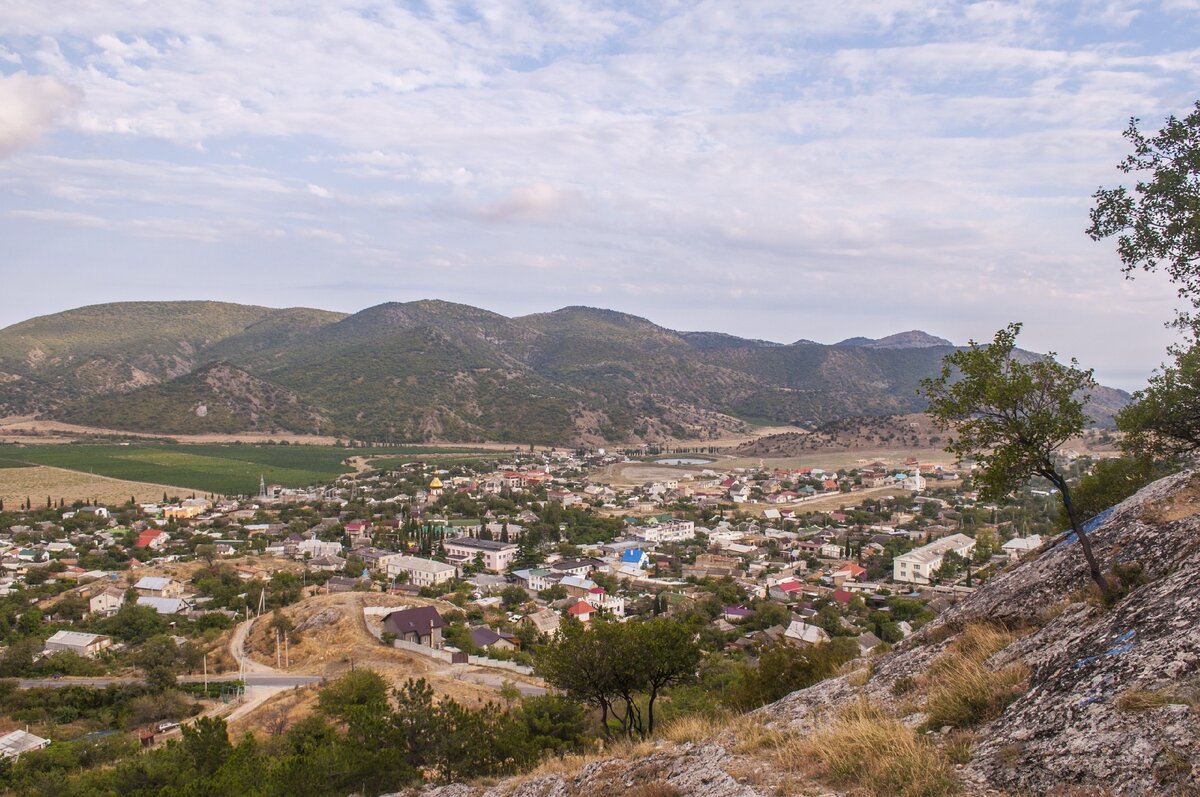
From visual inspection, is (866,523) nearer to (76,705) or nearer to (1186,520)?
(76,705)

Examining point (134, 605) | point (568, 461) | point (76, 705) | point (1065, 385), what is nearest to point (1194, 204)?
point (1065, 385)

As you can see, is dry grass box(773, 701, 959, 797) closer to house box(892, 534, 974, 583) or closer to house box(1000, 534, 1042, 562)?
house box(892, 534, 974, 583)

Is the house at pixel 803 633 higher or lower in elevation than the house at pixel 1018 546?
lower

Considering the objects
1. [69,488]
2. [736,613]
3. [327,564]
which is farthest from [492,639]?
[69,488]

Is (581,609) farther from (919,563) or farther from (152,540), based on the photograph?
(152,540)

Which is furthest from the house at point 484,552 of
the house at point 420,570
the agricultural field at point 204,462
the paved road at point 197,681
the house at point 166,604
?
the agricultural field at point 204,462

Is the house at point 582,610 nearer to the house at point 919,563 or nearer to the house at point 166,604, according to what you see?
the house at point 919,563
